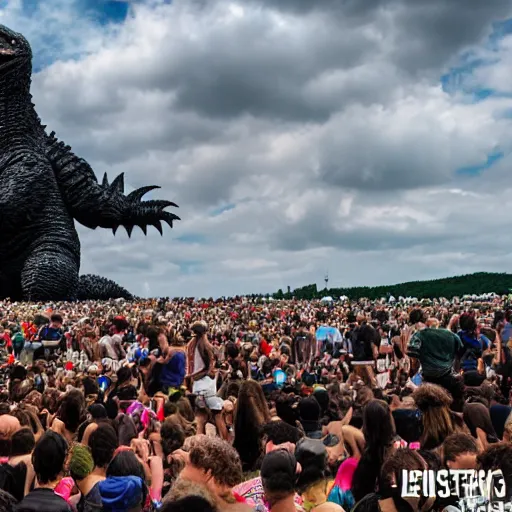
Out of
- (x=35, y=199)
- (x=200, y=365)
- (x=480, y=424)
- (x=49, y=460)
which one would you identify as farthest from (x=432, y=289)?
(x=49, y=460)

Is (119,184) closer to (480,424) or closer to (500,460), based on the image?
(480,424)

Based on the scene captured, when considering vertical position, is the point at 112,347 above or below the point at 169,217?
below

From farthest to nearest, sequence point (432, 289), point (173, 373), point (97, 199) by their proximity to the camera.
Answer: point (432, 289) < point (97, 199) < point (173, 373)

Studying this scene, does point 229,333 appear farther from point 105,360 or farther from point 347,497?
point 347,497

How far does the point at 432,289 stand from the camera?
41.7 metres

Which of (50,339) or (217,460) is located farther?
(50,339)

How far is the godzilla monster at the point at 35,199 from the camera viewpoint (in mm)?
29906

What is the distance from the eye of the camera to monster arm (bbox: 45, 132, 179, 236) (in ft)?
107

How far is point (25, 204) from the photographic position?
30.1m

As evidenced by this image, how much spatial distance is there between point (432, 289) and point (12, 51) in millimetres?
25170

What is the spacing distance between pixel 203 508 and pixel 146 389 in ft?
21.3

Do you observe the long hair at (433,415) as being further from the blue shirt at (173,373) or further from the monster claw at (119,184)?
the monster claw at (119,184)

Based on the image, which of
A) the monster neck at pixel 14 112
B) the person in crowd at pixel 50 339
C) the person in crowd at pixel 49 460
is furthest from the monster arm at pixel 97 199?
the person in crowd at pixel 49 460

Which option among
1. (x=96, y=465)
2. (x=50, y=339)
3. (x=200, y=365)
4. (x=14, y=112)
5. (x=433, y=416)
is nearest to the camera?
(x=96, y=465)
